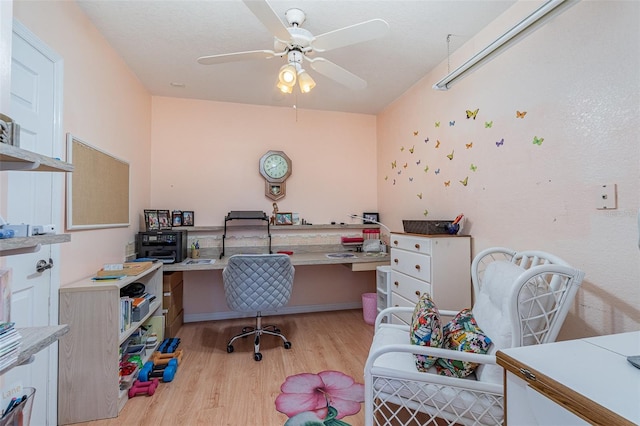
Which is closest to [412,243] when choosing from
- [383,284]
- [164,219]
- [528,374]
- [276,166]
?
[383,284]

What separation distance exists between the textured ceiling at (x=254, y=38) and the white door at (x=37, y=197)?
650 millimetres

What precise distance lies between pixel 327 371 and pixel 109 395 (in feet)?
4.67

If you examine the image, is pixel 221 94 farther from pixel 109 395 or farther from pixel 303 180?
pixel 109 395

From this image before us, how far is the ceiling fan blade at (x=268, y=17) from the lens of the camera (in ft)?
4.36

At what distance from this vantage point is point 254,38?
7.07 feet

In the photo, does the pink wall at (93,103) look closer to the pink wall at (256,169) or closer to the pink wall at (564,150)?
the pink wall at (256,169)

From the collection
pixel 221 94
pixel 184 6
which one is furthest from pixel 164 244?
pixel 184 6

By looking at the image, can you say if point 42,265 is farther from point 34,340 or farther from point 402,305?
point 402,305

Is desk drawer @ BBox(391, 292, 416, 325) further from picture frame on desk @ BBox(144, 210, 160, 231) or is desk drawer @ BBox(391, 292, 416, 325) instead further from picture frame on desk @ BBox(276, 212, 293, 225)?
picture frame on desk @ BBox(144, 210, 160, 231)

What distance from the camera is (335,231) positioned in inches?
144

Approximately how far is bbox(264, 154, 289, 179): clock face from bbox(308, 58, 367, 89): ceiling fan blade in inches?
61.3

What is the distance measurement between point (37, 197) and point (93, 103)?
887 mm

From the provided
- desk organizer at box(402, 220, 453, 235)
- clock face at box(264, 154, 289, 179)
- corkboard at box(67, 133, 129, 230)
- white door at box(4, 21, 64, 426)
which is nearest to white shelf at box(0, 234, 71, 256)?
white door at box(4, 21, 64, 426)

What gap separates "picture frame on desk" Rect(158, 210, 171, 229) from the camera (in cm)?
294
